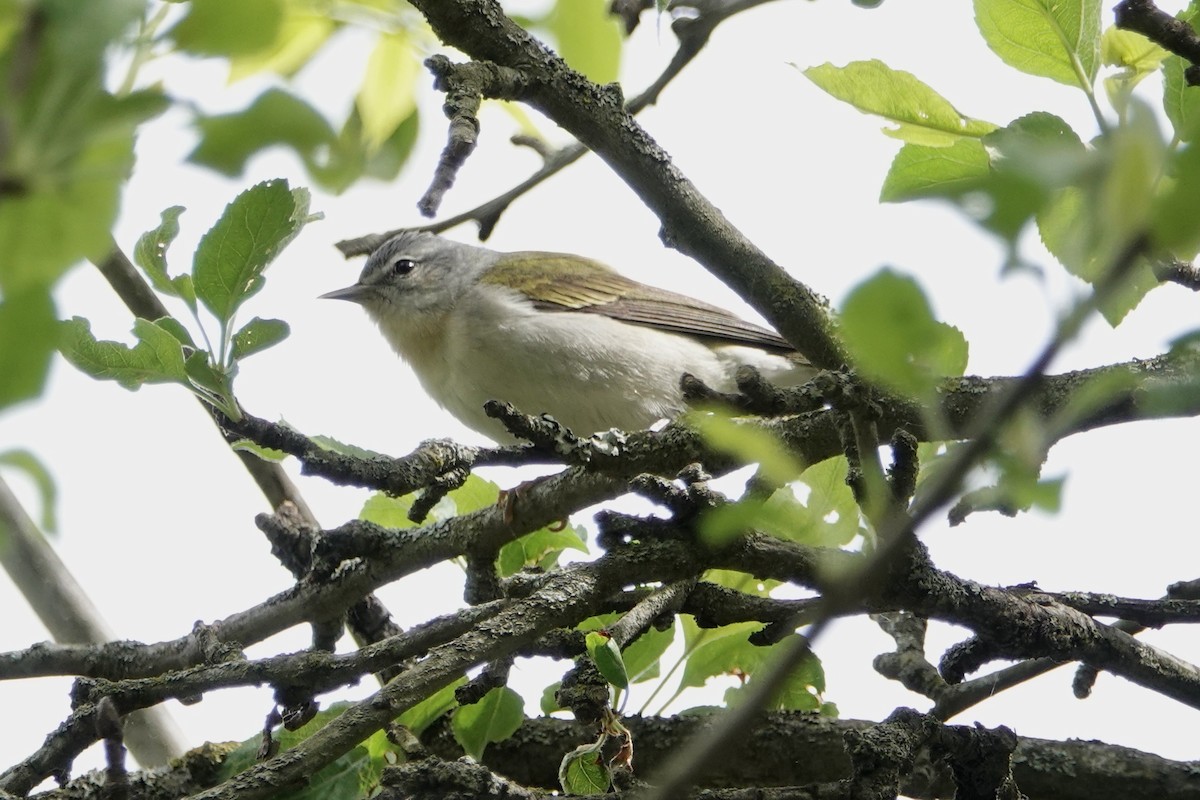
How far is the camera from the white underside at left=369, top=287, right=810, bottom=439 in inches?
202

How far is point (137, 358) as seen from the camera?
239 cm

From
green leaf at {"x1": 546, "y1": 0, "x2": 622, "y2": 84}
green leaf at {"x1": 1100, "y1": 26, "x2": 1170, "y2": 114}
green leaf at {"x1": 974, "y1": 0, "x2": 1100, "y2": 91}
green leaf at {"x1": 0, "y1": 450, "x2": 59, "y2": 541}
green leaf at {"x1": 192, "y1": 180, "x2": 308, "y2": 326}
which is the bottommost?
green leaf at {"x1": 0, "y1": 450, "x2": 59, "y2": 541}

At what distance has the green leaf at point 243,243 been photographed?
7.20 ft

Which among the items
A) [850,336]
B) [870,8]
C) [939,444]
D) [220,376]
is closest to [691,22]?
[870,8]

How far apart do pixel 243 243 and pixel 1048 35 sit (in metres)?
1.66

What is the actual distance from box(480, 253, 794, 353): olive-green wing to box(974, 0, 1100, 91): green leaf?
3.30 m

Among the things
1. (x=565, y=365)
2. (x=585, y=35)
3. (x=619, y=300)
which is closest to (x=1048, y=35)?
(x=585, y=35)

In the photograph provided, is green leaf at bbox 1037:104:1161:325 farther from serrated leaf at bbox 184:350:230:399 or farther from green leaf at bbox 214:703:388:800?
green leaf at bbox 214:703:388:800

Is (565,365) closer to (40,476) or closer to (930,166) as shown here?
(930,166)

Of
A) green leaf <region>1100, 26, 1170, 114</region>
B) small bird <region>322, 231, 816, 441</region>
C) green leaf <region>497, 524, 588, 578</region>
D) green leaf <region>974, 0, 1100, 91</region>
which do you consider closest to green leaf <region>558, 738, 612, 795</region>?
green leaf <region>497, 524, 588, 578</region>

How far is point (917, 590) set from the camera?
257 cm

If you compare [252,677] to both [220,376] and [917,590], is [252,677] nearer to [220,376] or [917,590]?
[220,376]

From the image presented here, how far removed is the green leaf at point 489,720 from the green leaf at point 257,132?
2.30m

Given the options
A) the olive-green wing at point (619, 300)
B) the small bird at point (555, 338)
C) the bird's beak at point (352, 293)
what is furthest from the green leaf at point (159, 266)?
the bird's beak at point (352, 293)
